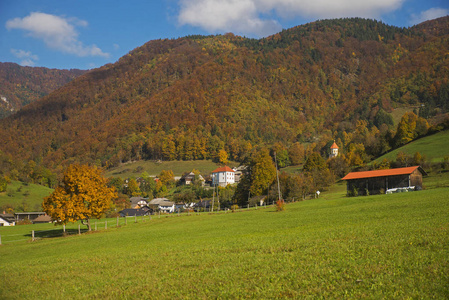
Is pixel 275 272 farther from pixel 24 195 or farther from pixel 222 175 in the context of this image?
pixel 222 175

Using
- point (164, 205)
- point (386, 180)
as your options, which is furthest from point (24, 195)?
point (386, 180)

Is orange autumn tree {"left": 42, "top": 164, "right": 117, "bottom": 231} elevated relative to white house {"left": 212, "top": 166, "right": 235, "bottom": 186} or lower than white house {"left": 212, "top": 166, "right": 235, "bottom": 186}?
lower

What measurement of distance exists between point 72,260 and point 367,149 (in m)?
114

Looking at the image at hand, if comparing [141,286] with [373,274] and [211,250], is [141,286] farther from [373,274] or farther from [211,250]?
[373,274]

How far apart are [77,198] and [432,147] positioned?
88072 millimetres

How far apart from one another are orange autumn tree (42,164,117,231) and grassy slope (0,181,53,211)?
237 feet

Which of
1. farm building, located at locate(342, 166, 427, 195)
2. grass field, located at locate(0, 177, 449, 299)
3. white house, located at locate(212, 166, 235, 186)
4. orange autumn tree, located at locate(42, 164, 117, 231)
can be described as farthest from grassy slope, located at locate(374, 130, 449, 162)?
white house, located at locate(212, 166, 235, 186)

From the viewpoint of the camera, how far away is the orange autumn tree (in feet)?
153

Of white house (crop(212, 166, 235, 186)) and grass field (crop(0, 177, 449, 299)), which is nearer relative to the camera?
grass field (crop(0, 177, 449, 299))

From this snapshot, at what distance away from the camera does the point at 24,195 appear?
119062 millimetres

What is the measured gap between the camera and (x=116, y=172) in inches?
7781

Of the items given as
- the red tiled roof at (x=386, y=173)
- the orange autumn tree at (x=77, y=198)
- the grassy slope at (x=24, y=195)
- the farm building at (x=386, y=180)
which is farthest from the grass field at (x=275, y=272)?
the grassy slope at (x=24, y=195)

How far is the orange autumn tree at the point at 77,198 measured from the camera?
4653cm

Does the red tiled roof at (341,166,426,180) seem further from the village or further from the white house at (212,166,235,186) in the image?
the white house at (212,166,235,186)
